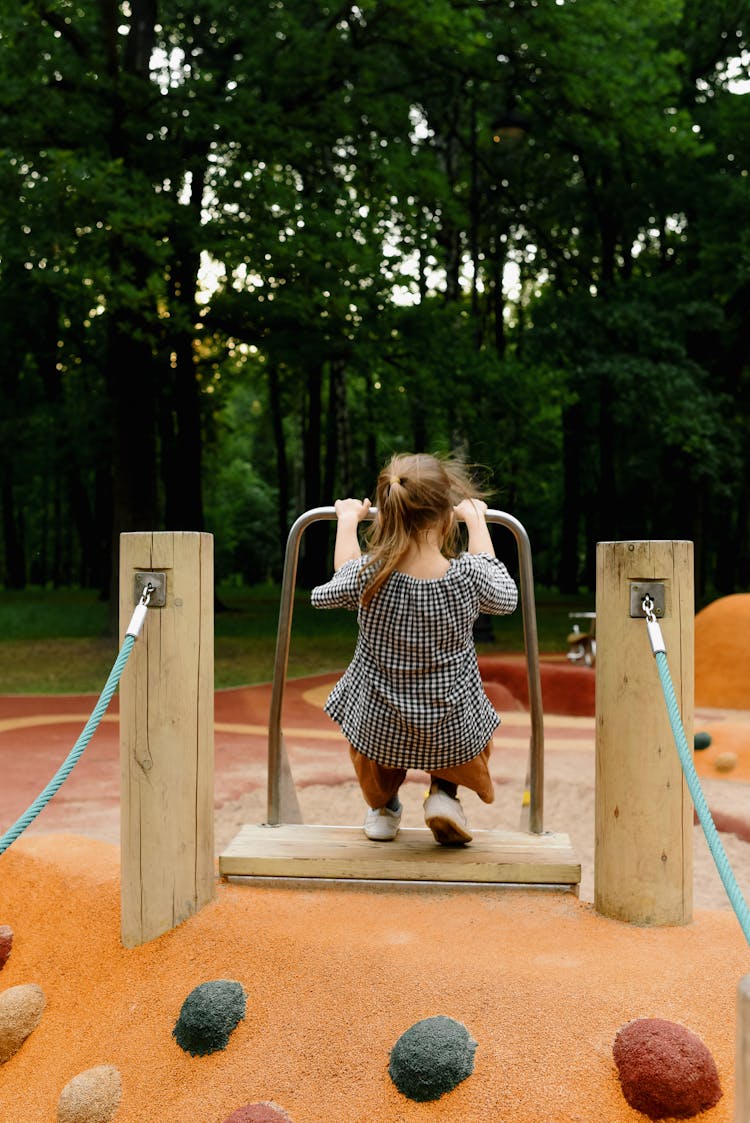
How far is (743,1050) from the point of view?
1.32m

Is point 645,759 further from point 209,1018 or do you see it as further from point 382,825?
point 209,1018

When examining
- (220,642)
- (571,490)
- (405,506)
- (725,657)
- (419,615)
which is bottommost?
(220,642)

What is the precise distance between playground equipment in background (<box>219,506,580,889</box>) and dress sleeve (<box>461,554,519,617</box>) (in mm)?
241

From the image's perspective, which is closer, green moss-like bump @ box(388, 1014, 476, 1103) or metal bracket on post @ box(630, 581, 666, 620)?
green moss-like bump @ box(388, 1014, 476, 1103)

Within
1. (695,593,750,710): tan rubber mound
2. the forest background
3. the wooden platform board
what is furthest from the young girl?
the forest background

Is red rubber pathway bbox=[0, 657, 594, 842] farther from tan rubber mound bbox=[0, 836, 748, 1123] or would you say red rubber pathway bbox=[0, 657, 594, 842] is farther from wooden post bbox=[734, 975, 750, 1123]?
wooden post bbox=[734, 975, 750, 1123]

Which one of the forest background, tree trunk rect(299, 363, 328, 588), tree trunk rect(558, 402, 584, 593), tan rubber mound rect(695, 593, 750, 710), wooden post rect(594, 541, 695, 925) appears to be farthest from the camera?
tree trunk rect(558, 402, 584, 593)

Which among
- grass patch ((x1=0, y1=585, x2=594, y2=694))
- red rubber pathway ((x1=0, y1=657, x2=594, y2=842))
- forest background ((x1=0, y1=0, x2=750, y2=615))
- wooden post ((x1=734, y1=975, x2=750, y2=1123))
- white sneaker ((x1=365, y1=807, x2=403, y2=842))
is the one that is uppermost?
forest background ((x1=0, y1=0, x2=750, y2=615))

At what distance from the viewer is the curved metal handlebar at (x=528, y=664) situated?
367 centimetres

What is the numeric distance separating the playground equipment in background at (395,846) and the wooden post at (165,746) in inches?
12.4

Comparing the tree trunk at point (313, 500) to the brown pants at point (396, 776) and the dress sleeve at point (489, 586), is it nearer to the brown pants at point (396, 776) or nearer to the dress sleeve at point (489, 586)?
the brown pants at point (396, 776)

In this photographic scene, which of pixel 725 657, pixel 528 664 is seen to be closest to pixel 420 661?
pixel 528 664

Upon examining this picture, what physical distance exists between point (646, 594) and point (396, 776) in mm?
1156

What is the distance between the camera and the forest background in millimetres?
13016
